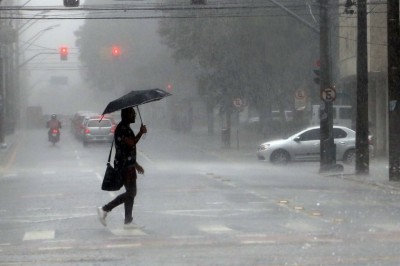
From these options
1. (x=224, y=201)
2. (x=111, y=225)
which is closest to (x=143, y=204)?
(x=224, y=201)

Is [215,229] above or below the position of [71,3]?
below

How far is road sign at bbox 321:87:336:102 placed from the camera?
35.2 m

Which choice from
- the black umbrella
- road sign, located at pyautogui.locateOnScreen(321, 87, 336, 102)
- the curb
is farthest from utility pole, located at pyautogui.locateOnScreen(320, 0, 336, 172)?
the black umbrella

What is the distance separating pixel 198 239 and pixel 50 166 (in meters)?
27.0

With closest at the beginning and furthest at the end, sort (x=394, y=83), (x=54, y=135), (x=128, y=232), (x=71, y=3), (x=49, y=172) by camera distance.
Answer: (x=128, y=232) → (x=394, y=83) → (x=71, y=3) → (x=49, y=172) → (x=54, y=135)

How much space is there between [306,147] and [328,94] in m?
7.35

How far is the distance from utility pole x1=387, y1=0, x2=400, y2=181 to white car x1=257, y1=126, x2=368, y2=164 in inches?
490

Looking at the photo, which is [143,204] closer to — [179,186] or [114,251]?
[179,186]

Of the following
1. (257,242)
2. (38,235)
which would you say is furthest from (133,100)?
(257,242)

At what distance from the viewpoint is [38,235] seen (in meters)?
16.4

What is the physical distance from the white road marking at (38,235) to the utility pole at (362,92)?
1703 cm

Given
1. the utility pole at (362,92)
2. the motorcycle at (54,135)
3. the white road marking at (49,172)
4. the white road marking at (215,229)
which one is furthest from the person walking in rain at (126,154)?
the motorcycle at (54,135)

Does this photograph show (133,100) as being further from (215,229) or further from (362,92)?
(362,92)

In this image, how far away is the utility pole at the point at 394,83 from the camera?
28750 millimetres
